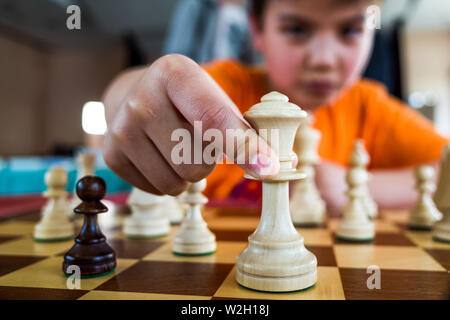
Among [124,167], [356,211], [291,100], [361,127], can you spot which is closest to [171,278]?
[124,167]

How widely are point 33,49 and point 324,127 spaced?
950 cm

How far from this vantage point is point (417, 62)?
852cm

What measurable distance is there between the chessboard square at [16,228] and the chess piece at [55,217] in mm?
96

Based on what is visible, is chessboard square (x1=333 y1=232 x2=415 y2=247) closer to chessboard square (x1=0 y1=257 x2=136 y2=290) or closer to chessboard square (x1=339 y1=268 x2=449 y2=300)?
chessboard square (x1=339 y1=268 x2=449 y2=300)

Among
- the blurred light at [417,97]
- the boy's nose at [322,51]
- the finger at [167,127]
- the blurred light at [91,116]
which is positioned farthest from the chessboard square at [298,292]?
the blurred light at [417,97]

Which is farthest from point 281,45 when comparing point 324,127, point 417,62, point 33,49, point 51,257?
point 33,49

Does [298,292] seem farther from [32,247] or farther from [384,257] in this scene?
[32,247]

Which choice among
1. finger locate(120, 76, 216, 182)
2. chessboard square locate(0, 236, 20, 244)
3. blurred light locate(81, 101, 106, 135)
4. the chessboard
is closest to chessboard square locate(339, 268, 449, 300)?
the chessboard

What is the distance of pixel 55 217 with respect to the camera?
37.3 inches

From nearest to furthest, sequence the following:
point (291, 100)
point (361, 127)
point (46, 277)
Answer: point (46, 277)
point (291, 100)
point (361, 127)

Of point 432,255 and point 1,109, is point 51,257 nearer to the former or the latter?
point 432,255

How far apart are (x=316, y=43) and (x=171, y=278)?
3.59 ft

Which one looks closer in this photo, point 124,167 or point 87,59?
point 124,167

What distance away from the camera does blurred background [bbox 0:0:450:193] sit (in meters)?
6.93
